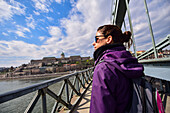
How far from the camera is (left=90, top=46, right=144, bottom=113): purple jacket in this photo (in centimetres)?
63

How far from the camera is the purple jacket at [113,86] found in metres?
0.63

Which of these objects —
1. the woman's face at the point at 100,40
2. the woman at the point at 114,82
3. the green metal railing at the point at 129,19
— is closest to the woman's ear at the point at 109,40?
the woman's face at the point at 100,40

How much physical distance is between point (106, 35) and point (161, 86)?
3765mm

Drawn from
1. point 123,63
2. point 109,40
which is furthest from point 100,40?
point 123,63

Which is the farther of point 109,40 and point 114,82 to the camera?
point 109,40

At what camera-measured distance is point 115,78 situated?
679 mm

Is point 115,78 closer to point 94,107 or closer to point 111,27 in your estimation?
point 94,107

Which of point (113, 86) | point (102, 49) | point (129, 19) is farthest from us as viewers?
point (129, 19)

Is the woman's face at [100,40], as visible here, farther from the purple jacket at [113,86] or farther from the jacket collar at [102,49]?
the purple jacket at [113,86]

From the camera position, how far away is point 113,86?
0.66 m

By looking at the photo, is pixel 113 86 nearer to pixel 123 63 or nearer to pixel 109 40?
pixel 123 63

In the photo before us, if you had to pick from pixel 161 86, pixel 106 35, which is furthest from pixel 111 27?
pixel 161 86

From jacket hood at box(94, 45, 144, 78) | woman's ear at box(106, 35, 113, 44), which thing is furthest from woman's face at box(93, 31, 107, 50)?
jacket hood at box(94, 45, 144, 78)

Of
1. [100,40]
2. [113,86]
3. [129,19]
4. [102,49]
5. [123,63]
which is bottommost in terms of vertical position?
[113,86]
